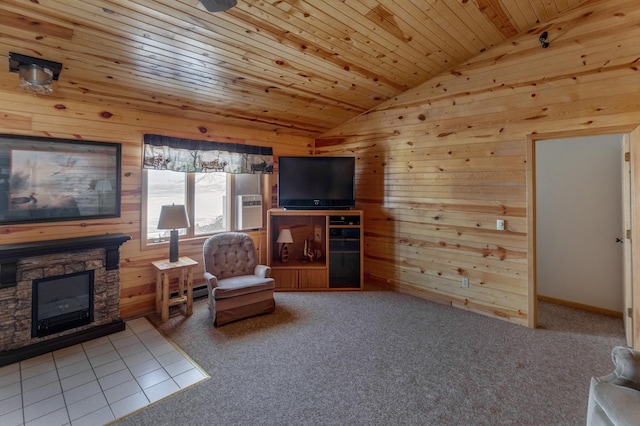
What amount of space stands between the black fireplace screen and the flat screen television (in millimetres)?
2560

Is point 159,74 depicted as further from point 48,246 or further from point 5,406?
point 5,406

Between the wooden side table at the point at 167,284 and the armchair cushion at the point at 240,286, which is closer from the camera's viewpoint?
the armchair cushion at the point at 240,286

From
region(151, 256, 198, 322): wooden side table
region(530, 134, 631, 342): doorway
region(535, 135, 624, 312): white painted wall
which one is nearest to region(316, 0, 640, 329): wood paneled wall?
region(530, 134, 631, 342): doorway

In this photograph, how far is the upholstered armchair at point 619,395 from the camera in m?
1.24

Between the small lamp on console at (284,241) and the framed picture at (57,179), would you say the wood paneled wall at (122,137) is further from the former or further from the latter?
the small lamp on console at (284,241)

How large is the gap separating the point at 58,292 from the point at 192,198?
5.75 feet

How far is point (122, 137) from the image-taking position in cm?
340

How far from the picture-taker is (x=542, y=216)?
404cm

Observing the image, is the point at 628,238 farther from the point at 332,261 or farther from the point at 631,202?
the point at 332,261

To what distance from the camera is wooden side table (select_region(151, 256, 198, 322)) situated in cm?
336

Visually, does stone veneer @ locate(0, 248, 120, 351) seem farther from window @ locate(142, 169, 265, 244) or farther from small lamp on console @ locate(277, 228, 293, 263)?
small lamp on console @ locate(277, 228, 293, 263)

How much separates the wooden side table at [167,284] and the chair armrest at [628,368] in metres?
3.66

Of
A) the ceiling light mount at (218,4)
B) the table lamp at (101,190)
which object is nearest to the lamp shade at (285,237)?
the table lamp at (101,190)

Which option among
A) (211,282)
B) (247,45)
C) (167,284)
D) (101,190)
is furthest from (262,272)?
(247,45)
